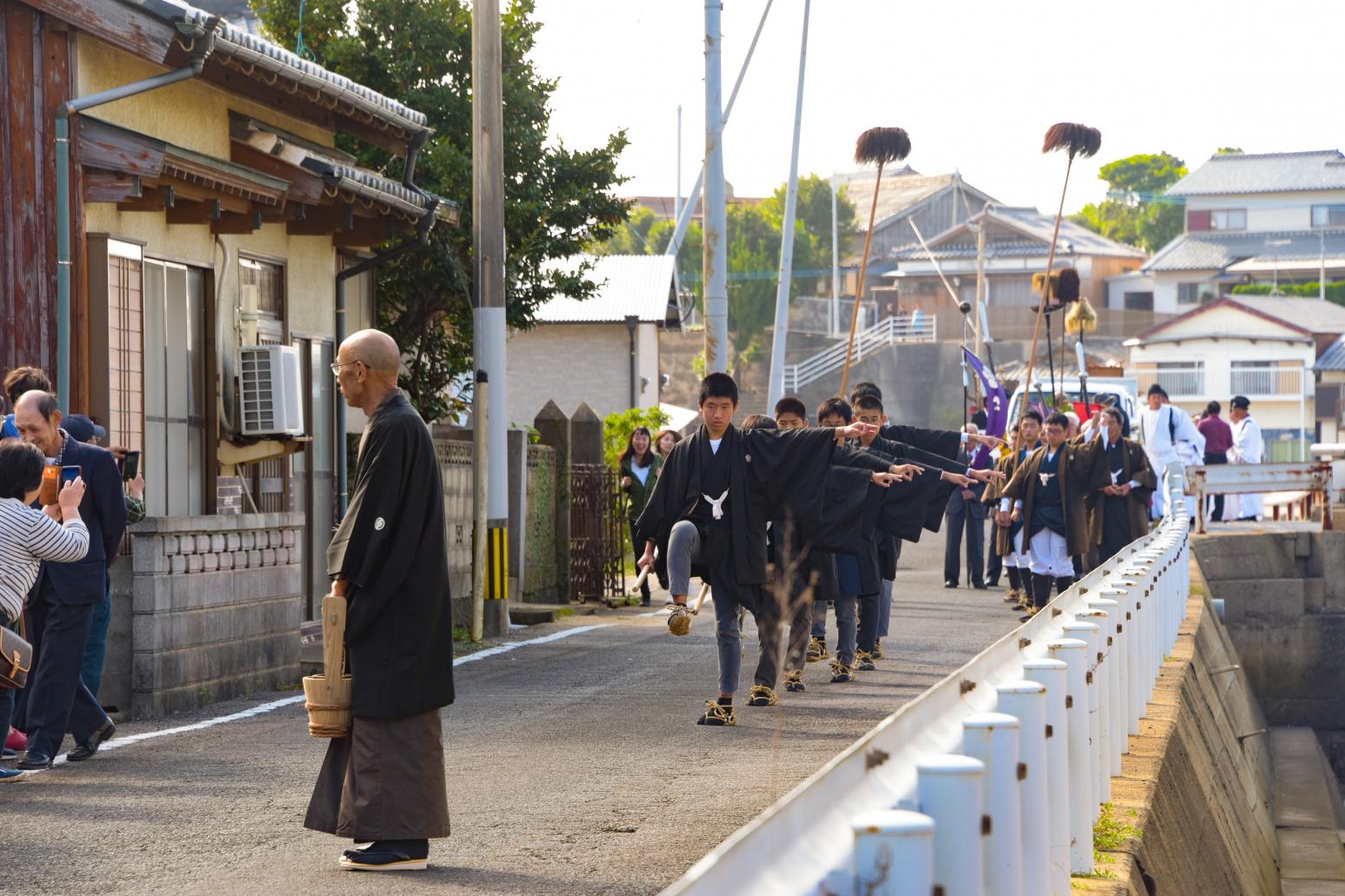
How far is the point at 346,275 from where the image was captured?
53.8 feet

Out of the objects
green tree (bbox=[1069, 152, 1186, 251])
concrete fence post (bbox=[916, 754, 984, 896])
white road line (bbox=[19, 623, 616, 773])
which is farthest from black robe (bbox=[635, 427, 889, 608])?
green tree (bbox=[1069, 152, 1186, 251])

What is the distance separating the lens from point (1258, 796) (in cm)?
1544

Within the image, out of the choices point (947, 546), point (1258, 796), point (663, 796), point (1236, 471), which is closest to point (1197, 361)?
point (1236, 471)

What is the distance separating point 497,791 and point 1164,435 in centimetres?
1723

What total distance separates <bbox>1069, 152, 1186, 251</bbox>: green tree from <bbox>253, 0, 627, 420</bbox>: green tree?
6616cm

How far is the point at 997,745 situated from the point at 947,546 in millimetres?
18092

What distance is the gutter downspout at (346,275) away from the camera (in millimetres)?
15945

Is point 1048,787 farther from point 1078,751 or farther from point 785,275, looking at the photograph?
point 785,275

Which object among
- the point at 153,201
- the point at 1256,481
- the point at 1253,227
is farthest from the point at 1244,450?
the point at 1253,227

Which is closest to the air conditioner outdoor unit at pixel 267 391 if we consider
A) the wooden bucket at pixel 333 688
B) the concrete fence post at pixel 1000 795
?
the wooden bucket at pixel 333 688

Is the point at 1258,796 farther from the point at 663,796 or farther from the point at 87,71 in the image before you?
the point at 87,71

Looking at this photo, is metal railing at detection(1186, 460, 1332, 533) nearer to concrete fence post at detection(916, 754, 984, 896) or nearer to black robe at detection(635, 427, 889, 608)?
black robe at detection(635, 427, 889, 608)

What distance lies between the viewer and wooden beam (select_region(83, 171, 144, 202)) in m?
11.1

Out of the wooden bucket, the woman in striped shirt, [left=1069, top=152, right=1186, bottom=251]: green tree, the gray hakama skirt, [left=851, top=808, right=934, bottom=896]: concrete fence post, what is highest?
[left=1069, top=152, right=1186, bottom=251]: green tree
